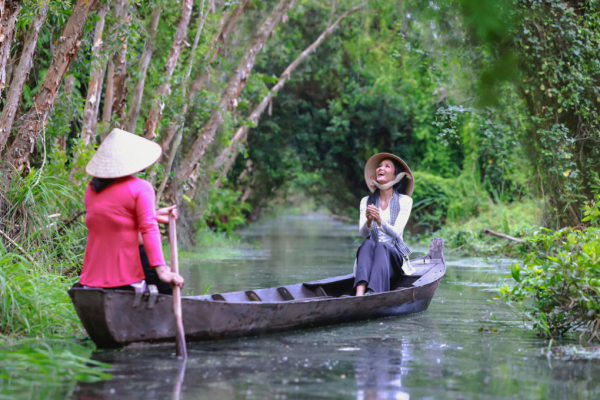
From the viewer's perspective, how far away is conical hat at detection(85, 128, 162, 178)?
5.54 meters

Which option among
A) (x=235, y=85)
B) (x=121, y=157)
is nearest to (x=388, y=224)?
(x=121, y=157)

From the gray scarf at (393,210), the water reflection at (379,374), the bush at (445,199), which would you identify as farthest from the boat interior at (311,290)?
the bush at (445,199)

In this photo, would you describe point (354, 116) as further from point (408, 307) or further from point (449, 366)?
point (449, 366)

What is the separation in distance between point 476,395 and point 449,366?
880mm

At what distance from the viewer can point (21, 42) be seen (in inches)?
367

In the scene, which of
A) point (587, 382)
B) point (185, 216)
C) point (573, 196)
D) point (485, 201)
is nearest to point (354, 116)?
point (485, 201)

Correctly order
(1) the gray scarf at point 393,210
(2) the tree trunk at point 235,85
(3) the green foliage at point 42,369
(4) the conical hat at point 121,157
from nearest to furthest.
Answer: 1. (3) the green foliage at point 42,369
2. (4) the conical hat at point 121,157
3. (1) the gray scarf at point 393,210
4. (2) the tree trunk at point 235,85

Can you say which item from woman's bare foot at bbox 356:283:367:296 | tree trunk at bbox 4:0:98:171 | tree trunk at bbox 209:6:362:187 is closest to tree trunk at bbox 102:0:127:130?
tree trunk at bbox 4:0:98:171

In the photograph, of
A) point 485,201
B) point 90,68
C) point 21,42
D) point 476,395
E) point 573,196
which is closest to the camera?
point 476,395

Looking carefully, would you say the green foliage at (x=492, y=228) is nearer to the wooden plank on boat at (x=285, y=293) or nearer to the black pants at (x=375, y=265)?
the black pants at (x=375, y=265)

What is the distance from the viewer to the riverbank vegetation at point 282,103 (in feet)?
24.2

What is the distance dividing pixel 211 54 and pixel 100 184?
9.02 m

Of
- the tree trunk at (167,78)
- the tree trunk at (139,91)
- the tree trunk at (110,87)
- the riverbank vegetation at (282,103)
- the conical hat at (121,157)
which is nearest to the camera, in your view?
the conical hat at (121,157)

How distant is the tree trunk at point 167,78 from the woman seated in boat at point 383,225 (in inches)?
208
